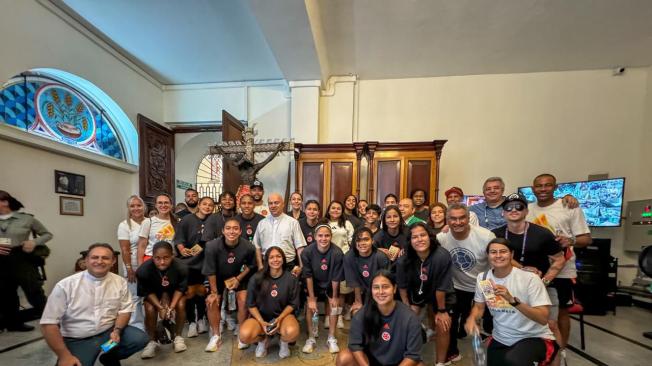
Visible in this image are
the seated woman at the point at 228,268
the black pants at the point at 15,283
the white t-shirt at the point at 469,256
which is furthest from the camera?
the black pants at the point at 15,283

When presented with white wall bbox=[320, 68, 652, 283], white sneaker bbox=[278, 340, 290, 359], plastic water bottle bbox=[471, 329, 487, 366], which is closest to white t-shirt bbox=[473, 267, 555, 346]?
plastic water bottle bbox=[471, 329, 487, 366]

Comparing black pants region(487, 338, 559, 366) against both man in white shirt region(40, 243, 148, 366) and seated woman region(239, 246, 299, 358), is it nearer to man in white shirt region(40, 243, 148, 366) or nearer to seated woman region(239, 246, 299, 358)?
seated woman region(239, 246, 299, 358)

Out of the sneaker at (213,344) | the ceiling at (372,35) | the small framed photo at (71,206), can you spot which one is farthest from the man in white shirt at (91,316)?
the ceiling at (372,35)

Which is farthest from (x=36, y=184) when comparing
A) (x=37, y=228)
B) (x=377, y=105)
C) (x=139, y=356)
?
(x=377, y=105)

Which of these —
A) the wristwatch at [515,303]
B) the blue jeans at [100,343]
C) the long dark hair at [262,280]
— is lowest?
the blue jeans at [100,343]

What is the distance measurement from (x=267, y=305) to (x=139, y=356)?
4.02 ft

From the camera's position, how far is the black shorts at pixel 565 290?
2266mm

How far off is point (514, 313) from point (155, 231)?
3340 mm

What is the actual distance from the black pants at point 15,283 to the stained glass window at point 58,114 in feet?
5.66

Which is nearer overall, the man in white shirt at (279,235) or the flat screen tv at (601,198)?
the man in white shirt at (279,235)

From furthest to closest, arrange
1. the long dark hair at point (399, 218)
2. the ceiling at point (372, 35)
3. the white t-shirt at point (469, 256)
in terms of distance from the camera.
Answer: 1. the ceiling at point (372, 35)
2. the long dark hair at point (399, 218)
3. the white t-shirt at point (469, 256)

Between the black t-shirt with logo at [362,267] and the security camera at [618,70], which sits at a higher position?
the security camera at [618,70]

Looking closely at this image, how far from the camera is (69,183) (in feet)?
13.3

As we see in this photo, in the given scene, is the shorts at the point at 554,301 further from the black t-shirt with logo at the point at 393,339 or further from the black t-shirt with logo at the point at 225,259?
the black t-shirt with logo at the point at 225,259
